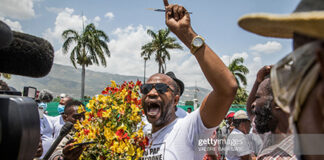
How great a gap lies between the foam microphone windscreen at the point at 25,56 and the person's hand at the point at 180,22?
3.05 feet

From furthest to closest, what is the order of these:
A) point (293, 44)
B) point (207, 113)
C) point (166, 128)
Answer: point (166, 128), point (207, 113), point (293, 44)

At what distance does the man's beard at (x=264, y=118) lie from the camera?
7.51 ft

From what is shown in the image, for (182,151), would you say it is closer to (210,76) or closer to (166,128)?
(166,128)

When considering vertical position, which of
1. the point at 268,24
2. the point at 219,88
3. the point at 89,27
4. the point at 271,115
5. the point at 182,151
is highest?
the point at 89,27

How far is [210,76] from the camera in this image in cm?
197

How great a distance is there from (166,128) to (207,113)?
2.31 ft

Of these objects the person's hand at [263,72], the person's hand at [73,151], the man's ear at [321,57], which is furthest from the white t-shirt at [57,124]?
the man's ear at [321,57]

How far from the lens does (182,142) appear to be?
2477 mm

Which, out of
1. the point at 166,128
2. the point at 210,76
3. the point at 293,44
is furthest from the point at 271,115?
the point at 293,44

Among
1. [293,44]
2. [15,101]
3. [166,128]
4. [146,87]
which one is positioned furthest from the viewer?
[146,87]

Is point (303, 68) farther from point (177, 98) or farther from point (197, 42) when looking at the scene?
point (177, 98)

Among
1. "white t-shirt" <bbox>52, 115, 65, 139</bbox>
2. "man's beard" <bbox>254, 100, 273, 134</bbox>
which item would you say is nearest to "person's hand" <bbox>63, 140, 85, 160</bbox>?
"man's beard" <bbox>254, 100, 273, 134</bbox>

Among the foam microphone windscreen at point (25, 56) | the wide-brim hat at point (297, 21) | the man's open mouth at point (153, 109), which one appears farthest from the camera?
the man's open mouth at point (153, 109)

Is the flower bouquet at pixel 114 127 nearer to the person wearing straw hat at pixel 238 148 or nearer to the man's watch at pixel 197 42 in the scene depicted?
the man's watch at pixel 197 42
